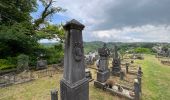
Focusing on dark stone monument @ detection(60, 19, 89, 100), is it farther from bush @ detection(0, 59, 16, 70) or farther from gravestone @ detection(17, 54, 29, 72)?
bush @ detection(0, 59, 16, 70)

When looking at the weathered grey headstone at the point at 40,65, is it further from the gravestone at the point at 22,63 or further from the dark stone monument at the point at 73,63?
the dark stone monument at the point at 73,63

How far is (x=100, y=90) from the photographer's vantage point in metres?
11.1

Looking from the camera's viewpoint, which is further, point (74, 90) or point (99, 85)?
point (99, 85)

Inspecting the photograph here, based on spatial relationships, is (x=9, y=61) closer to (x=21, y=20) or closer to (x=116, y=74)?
(x=21, y=20)

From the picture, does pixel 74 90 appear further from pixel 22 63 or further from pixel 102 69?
pixel 22 63

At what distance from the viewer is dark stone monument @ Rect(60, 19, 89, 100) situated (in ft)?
21.7

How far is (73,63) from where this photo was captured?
22.0ft

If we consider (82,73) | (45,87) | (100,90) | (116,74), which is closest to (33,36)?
(45,87)

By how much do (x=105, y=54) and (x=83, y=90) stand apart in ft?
19.5

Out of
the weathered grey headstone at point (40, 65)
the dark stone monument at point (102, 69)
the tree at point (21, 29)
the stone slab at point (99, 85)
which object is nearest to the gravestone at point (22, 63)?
the weathered grey headstone at point (40, 65)

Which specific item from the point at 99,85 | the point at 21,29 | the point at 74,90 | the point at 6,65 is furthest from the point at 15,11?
the point at 74,90

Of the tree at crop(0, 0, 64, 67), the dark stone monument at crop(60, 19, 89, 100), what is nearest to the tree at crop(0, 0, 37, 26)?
the tree at crop(0, 0, 64, 67)

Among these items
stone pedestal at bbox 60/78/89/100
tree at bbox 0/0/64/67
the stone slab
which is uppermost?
tree at bbox 0/0/64/67

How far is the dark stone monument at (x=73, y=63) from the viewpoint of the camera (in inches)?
260
